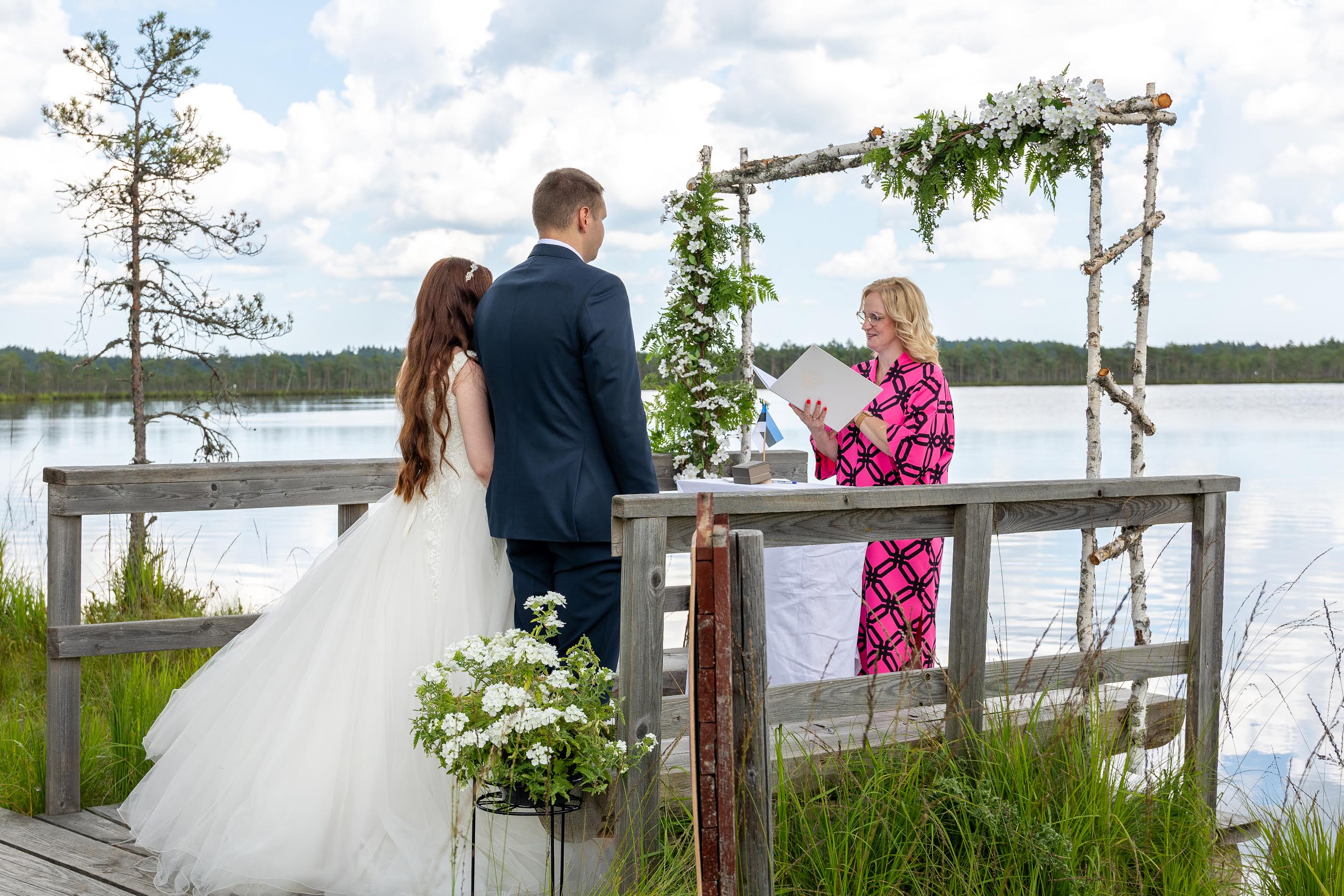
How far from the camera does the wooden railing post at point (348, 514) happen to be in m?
4.12

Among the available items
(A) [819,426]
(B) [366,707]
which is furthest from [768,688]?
(A) [819,426]

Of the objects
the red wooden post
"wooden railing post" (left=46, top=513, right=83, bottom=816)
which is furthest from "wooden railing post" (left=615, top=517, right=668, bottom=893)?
"wooden railing post" (left=46, top=513, right=83, bottom=816)

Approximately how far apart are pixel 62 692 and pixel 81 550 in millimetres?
479

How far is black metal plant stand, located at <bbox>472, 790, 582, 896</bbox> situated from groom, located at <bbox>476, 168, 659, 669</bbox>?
530 millimetres

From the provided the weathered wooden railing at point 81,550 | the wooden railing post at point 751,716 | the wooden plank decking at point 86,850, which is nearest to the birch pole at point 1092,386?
the wooden plank decking at point 86,850

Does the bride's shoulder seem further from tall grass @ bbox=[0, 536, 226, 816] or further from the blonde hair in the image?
tall grass @ bbox=[0, 536, 226, 816]

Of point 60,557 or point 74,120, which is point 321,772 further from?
point 74,120

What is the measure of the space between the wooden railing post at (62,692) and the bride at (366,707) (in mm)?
309

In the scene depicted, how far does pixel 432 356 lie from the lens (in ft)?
10.9

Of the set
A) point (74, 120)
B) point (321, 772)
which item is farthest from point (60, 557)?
point (74, 120)

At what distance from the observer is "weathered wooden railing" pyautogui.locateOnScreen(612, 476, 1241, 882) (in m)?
2.62

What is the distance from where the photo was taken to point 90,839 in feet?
11.1

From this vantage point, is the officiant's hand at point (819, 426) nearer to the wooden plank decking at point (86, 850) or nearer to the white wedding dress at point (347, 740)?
the wooden plank decking at point (86, 850)

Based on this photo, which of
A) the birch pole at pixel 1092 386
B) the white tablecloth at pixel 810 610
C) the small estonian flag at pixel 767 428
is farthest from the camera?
the small estonian flag at pixel 767 428
